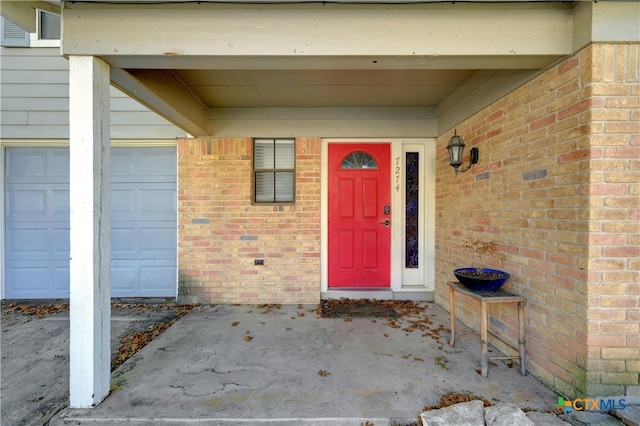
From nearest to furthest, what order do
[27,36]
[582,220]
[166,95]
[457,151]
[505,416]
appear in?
[505,416], [582,220], [166,95], [457,151], [27,36]

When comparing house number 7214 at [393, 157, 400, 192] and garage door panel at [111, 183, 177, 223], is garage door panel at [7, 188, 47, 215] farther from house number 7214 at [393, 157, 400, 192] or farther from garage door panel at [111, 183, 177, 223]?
house number 7214 at [393, 157, 400, 192]

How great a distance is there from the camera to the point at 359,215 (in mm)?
3971

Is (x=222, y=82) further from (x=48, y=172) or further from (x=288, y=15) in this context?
(x=48, y=172)

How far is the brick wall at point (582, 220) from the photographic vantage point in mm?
1813

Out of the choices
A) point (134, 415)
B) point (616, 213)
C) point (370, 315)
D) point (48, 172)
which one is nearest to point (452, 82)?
point (616, 213)

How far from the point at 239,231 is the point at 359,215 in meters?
1.65

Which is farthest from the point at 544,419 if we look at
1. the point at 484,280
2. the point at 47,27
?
the point at 47,27

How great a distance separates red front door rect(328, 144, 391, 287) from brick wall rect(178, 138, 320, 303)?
0.89 feet

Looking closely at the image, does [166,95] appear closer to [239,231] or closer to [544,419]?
[239,231]

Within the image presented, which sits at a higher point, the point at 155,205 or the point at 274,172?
the point at 274,172

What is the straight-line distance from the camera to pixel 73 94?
188cm

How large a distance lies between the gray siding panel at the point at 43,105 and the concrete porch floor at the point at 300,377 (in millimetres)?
2679

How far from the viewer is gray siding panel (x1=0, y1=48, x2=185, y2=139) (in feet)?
12.5

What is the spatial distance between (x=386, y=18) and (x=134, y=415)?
119 inches
